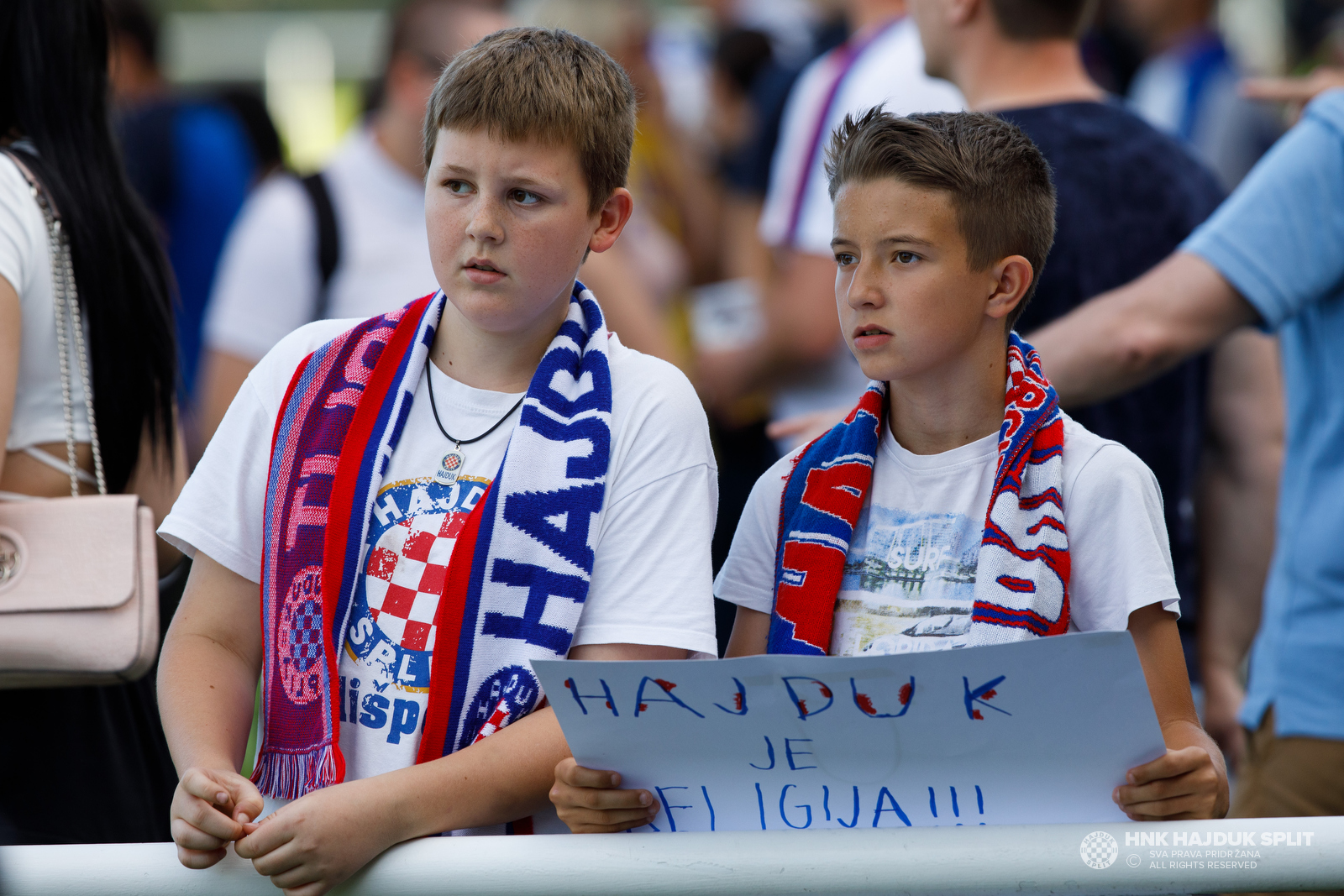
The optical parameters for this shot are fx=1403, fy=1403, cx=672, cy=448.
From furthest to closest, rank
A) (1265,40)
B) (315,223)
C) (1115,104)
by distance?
1. (1265,40)
2. (315,223)
3. (1115,104)

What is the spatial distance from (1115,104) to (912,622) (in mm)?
1372

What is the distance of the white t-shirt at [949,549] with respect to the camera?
4.96 feet

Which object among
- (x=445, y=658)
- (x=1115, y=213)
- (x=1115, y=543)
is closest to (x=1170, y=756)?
(x=1115, y=543)

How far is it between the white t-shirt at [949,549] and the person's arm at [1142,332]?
1.54 feet

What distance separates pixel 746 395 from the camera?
3.64m

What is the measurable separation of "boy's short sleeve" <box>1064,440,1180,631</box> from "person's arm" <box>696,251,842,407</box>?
1.45 metres

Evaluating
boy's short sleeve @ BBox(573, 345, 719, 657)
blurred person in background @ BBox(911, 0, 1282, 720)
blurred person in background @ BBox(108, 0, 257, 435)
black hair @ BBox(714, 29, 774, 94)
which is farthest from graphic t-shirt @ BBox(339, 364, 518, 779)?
black hair @ BBox(714, 29, 774, 94)

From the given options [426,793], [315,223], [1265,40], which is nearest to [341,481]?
[426,793]

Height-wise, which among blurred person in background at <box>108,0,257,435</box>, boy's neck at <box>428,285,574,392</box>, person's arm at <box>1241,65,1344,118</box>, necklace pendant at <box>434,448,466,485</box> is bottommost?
necklace pendant at <box>434,448,466,485</box>

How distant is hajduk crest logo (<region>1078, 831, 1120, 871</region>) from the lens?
1301 millimetres

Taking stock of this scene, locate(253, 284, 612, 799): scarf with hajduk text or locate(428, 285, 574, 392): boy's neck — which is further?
locate(428, 285, 574, 392): boy's neck

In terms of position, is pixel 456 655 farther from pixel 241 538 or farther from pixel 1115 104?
pixel 1115 104

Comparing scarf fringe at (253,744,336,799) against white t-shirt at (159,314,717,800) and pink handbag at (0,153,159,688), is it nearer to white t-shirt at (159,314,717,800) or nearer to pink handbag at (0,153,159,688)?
white t-shirt at (159,314,717,800)

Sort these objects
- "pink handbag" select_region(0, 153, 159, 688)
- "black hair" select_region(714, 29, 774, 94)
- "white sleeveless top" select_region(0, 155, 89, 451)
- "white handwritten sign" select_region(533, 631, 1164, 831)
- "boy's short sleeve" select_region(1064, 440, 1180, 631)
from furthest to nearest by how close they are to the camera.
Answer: "black hair" select_region(714, 29, 774, 94) → "white sleeveless top" select_region(0, 155, 89, 451) → "pink handbag" select_region(0, 153, 159, 688) → "boy's short sleeve" select_region(1064, 440, 1180, 631) → "white handwritten sign" select_region(533, 631, 1164, 831)
